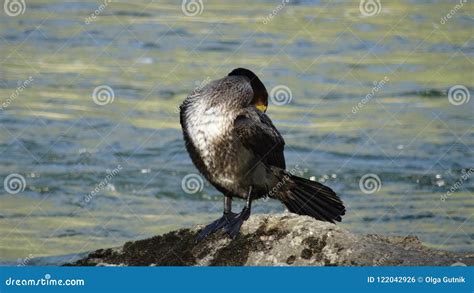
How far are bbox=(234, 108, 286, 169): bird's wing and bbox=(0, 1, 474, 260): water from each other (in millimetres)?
3279

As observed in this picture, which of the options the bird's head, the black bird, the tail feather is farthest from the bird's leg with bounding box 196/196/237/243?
the bird's head

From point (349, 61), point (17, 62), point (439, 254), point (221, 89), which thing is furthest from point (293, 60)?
point (439, 254)

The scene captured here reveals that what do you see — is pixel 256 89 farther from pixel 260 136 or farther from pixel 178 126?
pixel 178 126

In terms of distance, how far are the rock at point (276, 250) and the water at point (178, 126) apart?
3.43 m

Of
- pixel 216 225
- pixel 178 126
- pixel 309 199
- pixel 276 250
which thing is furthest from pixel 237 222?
pixel 178 126

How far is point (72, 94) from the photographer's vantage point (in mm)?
16719

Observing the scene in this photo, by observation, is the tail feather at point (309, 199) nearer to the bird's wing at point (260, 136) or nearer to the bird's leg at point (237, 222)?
the bird's wing at point (260, 136)

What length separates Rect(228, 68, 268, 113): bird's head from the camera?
30.1 feet

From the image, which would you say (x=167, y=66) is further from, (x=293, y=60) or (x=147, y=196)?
(x=147, y=196)

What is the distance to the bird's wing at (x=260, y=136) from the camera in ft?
27.9

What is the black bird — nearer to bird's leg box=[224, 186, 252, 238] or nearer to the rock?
bird's leg box=[224, 186, 252, 238]

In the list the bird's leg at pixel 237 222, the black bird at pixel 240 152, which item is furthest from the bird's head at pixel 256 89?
the bird's leg at pixel 237 222

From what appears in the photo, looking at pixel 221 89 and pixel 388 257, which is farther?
pixel 221 89

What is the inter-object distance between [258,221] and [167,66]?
31.4 feet
